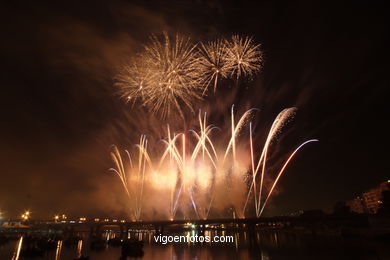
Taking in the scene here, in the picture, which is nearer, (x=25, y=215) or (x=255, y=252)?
(x=255, y=252)

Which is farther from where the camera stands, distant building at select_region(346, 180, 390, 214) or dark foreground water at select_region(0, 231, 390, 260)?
distant building at select_region(346, 180, 390, 214)

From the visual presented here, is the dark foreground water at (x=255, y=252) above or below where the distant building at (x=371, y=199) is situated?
below

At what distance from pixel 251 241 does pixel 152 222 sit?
147 feet

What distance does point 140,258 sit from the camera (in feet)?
172

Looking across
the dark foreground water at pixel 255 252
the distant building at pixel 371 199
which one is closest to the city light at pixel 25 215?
the dark foreground water at pixel 255 252

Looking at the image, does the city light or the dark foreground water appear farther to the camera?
the city light

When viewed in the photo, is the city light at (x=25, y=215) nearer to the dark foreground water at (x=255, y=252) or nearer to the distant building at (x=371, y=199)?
the dark foreground water at (x=255, y=252)

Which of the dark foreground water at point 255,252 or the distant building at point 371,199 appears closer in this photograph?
the dark foreground water at point 255,252

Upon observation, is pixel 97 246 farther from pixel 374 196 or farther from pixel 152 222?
pixel 374 196

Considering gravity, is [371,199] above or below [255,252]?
above

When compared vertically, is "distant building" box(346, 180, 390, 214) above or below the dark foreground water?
above

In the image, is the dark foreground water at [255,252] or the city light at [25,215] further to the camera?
the city light at [25,215]

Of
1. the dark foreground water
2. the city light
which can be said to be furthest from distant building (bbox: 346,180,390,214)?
the city light

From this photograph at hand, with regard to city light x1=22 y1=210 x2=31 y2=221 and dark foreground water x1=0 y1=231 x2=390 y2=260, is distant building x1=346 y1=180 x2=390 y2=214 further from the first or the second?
city light x1=22 y1=210 x2=31 y2=221
